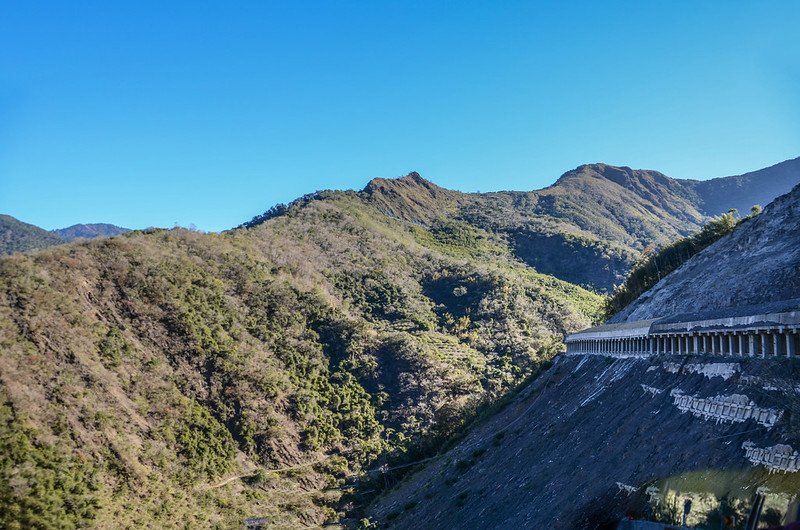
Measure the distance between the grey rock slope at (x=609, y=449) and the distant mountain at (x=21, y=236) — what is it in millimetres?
118345

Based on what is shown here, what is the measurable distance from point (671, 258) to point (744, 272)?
30.2 meters

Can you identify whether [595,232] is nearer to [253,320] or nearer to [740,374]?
[253,320]

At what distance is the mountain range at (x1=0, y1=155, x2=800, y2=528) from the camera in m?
46.9

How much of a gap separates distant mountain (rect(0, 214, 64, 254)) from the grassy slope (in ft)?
204

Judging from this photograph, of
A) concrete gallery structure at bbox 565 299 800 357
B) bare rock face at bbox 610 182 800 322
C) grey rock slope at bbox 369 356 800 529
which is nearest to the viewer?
grey rock slope at bbox 369 356 800 529

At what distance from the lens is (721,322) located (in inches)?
764

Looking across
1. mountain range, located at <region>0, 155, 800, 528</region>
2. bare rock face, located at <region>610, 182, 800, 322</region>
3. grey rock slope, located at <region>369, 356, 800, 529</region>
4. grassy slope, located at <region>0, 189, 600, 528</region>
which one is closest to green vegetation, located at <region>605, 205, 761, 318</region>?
grassy slope, located at <region>0, 189, 600, 528</region>

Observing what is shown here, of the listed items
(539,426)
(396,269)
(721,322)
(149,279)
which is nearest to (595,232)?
(396,269)

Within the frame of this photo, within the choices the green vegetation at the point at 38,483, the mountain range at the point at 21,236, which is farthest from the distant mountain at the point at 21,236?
the green vegetation at the point at 38,483

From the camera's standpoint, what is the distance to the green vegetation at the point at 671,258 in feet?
176

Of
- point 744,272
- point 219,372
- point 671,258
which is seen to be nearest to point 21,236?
point 219,372

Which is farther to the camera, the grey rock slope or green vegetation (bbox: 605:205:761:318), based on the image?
green vegetation (bbox: 605:205:761:318)

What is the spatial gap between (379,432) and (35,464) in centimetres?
3307

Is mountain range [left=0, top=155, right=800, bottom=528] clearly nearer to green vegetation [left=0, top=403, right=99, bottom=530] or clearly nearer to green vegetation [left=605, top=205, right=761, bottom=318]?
green vegetation [left=0, top=403, right=99, bottom=530]
